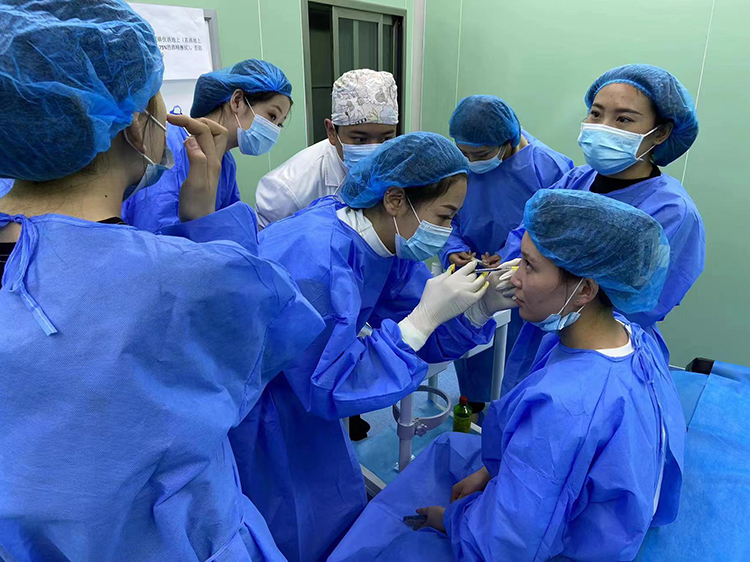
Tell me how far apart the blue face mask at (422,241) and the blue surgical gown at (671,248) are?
0.51 m

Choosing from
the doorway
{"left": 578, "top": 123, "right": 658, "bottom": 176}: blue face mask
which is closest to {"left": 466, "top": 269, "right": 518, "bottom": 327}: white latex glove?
{"left": 578, "top": 123, "right": 658, "bottom": 176}: blue face mask

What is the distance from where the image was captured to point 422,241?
4.56 feet

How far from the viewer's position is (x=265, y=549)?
2.72 ft

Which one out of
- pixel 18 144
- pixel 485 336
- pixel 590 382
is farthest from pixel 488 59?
pixel 18 144

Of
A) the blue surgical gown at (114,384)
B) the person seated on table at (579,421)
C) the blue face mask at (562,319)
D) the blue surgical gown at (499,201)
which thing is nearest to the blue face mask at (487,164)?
the blue surgical gown at (499,201)

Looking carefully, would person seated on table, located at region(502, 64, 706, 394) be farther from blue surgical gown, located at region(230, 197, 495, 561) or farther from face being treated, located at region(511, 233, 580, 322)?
blue surgical gown, located at region(230, 197, 495, 561)

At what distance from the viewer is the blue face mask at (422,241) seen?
138cm

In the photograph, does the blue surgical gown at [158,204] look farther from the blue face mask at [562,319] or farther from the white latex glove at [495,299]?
the blue face mask at [562,319]

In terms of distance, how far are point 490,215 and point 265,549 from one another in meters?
1.89

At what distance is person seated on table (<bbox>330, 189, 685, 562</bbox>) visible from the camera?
1071 mm

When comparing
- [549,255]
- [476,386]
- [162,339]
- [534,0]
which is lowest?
[476,386]

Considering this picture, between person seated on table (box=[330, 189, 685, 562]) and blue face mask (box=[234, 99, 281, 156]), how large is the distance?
1.20 metres

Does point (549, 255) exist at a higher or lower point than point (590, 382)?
higher

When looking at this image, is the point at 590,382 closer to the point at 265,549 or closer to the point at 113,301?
the point at 265,549
